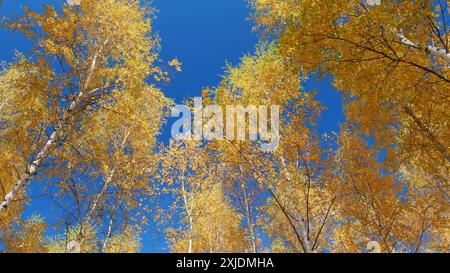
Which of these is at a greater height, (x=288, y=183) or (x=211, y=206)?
(x=211, y=206)

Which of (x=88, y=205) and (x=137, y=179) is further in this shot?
(x=137, y=179)

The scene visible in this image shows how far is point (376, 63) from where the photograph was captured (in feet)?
16.6

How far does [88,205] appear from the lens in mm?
8852

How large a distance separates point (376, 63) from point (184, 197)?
11866 mm

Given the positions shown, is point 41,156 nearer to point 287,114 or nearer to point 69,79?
point 69,79

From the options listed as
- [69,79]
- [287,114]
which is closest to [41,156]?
[69,79]

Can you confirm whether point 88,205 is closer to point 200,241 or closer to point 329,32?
point 329,32

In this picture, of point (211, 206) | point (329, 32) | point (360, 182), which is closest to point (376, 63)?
point (329, 32)

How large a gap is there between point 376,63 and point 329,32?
1.46m
